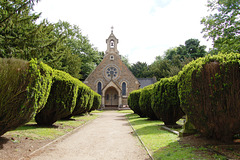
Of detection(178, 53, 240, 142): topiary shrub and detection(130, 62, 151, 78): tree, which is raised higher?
detection(130, 62, 151, 78): tree

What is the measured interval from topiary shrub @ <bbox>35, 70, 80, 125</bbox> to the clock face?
1207 inches

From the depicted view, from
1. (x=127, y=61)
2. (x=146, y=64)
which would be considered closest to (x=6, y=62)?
(x=146, y=64)

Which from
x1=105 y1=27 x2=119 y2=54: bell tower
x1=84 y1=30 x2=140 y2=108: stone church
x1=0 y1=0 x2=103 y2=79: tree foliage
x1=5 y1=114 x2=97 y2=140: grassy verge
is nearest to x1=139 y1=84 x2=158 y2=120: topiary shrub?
x1=5 y1=114 x2=97 y2=140: grassy verge

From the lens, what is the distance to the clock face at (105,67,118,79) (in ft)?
139

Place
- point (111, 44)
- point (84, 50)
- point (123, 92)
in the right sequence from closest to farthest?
1. point (123, 92)
2. point (111, 44)
3. point (84, 50)

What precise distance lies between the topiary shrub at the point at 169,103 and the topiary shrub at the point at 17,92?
755 centimetres

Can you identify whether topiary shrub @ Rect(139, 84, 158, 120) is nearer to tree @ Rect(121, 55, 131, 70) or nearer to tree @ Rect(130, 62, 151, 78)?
tree @ Rect(130, 62, 151, 78)

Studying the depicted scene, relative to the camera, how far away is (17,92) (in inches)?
239

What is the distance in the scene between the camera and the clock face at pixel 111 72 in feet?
139

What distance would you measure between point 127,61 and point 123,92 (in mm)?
45980

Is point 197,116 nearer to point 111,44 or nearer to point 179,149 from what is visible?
point 179,149

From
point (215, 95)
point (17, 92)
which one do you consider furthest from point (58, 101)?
point (215, 95)

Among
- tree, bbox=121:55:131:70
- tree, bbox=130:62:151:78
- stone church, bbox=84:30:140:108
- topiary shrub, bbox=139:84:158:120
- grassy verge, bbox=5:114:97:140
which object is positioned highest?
tree, bbox=121:55:131:70

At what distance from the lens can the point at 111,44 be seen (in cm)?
4453
